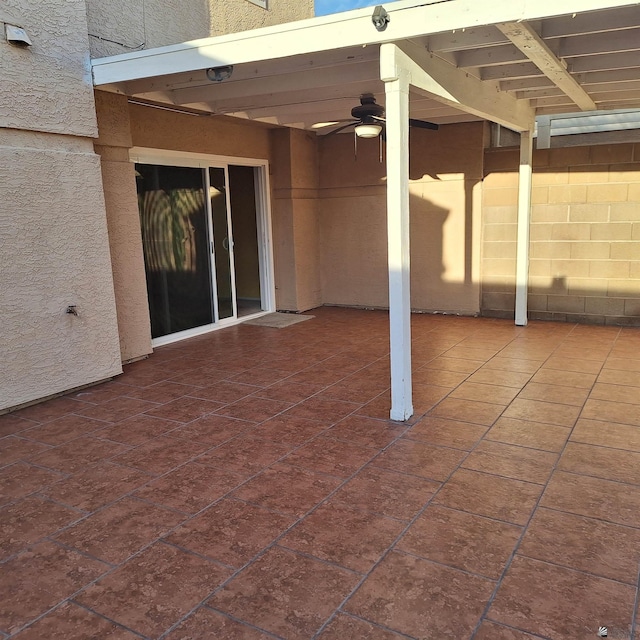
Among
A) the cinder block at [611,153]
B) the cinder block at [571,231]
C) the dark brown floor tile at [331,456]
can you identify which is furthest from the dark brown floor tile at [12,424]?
the cinder block at [611,153]

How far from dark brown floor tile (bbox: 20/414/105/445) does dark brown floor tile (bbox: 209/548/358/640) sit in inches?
90.3

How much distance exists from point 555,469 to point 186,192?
549 cm

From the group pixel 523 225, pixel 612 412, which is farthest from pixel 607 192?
pixel 612 412

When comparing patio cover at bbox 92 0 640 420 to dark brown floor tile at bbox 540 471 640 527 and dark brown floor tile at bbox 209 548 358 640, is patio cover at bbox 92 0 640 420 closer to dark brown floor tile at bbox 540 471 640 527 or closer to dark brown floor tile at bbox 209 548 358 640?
dark brown floor tile at bbox 540 471 640 527

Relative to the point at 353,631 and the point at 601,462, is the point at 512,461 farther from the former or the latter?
the point at 353,631

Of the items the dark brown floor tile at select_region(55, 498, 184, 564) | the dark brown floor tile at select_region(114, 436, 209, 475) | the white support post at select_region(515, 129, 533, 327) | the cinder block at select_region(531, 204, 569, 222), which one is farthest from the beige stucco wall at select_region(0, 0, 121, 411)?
the cinder block at select_region(531, 204, 569, 222)

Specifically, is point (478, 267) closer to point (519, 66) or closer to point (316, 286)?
point (316, 286)

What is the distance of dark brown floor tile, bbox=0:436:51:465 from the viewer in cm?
396

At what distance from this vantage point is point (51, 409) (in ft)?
16.2

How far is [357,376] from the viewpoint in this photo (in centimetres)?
561

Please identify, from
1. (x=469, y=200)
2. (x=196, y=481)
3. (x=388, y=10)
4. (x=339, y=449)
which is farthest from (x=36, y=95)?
(x=469, y=200)

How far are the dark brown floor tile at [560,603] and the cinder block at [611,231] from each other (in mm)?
5875

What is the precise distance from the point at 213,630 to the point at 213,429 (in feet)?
7.16

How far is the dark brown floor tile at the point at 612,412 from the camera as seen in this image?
4.30m
